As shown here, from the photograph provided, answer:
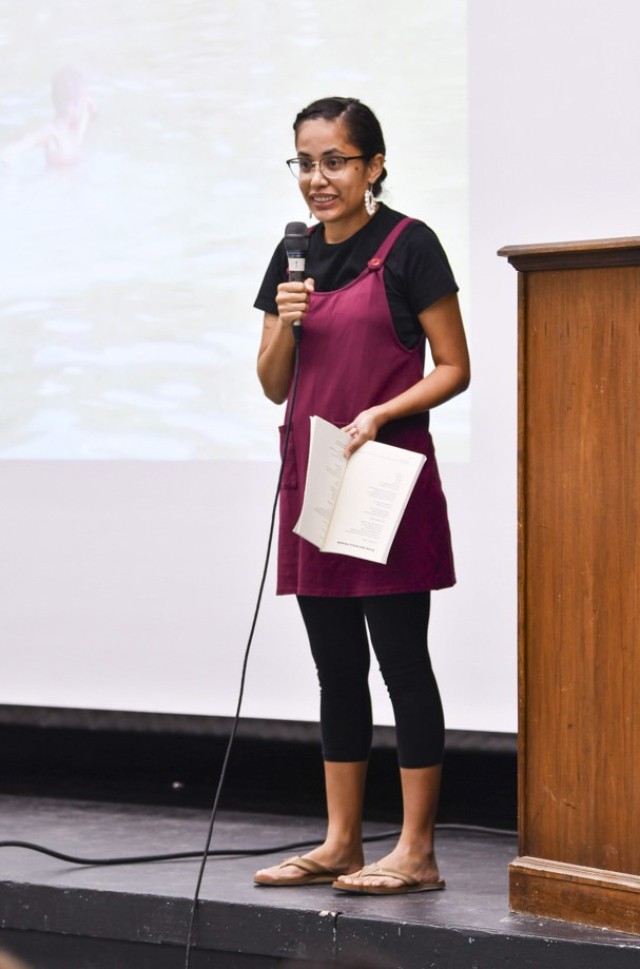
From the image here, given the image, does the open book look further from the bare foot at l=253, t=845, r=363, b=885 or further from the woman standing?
the bare foot at l=253, t=845, r=363, b=885

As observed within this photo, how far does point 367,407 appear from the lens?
2.25m

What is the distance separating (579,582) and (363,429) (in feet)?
1.33

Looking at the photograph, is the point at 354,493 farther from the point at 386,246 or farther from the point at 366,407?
the point at 386,246

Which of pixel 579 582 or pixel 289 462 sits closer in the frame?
pixel 579 582

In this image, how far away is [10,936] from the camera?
2459 millimetres

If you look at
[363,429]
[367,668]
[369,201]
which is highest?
[369,201]

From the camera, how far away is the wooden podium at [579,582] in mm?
2051

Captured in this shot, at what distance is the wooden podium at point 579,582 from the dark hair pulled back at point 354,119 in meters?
0.33

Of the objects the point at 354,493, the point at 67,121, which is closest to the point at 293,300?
the point at 354,493

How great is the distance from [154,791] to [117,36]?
1.72m

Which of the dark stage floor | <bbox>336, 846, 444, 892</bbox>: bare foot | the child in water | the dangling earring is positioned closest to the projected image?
the child in water

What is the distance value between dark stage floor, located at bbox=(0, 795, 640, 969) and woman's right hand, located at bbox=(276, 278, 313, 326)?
→ 36.6 inches

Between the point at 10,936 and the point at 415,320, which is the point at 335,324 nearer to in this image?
the point at 415,320

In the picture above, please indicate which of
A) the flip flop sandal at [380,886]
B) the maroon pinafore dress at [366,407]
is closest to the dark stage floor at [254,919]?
the flip flop sandal at [380,886]
